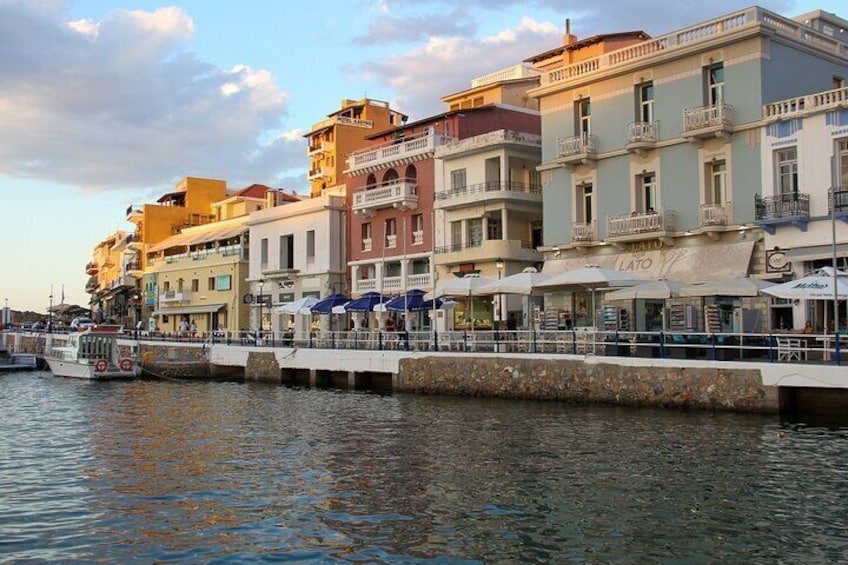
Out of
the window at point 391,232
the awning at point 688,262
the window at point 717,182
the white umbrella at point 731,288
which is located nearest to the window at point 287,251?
the window at point 391,232

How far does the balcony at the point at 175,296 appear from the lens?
212 ft

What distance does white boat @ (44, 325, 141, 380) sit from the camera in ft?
139

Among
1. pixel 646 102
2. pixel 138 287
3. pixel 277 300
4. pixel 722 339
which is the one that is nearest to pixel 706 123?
pixel 646 102

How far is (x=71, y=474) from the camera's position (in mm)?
16500

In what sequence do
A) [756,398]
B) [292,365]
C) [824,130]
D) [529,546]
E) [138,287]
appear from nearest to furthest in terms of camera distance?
[529,546] → [756,398] → [824,130] → [292,365] → [138,287]

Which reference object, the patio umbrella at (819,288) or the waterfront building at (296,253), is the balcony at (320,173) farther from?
the patio umbrella at (819,288)

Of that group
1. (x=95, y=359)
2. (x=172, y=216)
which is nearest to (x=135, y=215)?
(x=172, y=216)

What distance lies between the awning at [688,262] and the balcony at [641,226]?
77 centimetres

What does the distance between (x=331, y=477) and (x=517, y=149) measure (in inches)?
1078

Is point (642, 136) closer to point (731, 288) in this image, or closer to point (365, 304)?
Answer: point (731, 288)

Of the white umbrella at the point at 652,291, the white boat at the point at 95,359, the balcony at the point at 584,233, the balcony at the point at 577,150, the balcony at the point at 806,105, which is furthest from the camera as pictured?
the white boat at the point at 95,359

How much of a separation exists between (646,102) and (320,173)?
42.1m

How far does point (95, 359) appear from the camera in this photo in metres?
42.7

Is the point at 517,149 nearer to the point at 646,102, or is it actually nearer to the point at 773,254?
the point at 646,102
